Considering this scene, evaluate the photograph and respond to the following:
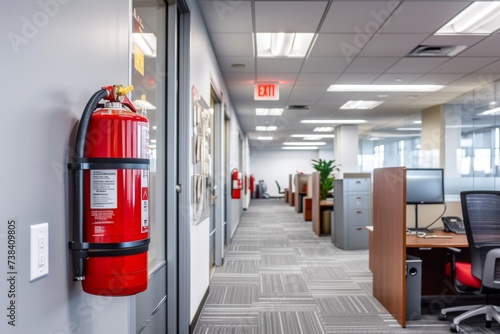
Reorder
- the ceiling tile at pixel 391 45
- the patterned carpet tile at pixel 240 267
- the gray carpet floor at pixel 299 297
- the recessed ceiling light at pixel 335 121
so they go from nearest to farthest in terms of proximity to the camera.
A: 1. the gray carpet floor at pixel 299 297
2. the ceiling tile at pixel 391 45
3. the patterned carpet tile at pixel 240 267
4. the recessed ceiling light at pixel 335 121

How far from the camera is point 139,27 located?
1666 millimetres

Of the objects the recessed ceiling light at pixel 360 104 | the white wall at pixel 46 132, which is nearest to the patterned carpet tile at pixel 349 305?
the white wall at pixel 46 132

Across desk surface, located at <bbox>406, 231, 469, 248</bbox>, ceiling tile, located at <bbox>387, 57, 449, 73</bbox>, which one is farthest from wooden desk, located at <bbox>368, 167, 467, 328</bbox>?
ceiling tile, located at <bbox>387, 57, 449, 73</bbox>

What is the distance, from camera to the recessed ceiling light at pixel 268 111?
6.35m

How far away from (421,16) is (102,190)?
99.1 inches

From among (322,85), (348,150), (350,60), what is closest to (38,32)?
(350,60)

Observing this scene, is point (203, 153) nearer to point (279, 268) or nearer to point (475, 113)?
point (279, 268)

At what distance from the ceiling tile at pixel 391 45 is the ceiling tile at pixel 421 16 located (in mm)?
105

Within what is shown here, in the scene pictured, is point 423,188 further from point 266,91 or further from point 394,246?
point 266,91

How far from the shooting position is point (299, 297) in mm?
2881

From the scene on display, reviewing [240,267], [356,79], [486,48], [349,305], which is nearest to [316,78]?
[356,79]

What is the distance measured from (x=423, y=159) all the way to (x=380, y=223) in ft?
13.4

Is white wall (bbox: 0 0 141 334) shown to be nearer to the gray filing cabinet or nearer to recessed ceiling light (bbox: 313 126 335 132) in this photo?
the gray filing cabinet

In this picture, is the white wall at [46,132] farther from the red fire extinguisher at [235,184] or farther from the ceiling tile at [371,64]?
the red fire extinguisher at [235,184]
